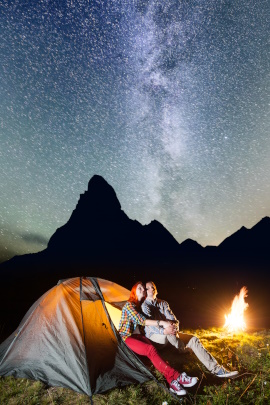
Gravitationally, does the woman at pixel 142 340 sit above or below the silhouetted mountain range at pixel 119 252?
below

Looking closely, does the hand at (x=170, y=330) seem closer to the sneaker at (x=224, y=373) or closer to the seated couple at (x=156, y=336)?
the seated couple at (x=156, y=336)

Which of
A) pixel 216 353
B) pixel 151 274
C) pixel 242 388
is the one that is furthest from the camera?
pixel 151 274

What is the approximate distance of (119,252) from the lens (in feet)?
330

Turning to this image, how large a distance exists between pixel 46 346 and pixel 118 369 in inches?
66.2

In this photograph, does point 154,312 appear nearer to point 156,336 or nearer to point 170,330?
A: point 156,336

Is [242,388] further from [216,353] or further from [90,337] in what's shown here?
[90,337]

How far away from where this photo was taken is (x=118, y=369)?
16.4ft

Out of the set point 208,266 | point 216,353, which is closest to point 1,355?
point 216,353

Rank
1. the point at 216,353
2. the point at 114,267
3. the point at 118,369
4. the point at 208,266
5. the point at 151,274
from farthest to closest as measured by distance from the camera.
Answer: the point at 208,266 < the point at 114,267 < the point at 151,274 < the point at 216,353 < the point at 118,369

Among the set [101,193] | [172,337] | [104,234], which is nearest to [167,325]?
[172,337]

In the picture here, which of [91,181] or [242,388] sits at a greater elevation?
[91,181]

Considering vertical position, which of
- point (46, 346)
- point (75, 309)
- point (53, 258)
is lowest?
→ point (46, 346)

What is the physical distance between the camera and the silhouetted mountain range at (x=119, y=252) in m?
77.5

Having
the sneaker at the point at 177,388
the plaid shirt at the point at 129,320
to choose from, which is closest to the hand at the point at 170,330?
the plaid shirt at the point at 129,320
